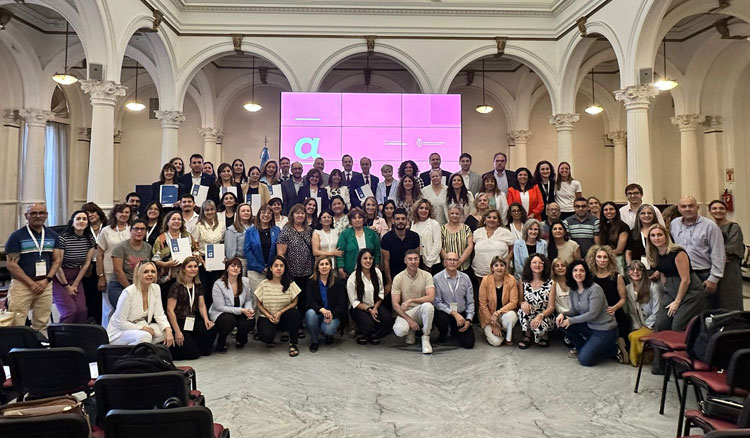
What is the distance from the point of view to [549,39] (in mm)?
10297

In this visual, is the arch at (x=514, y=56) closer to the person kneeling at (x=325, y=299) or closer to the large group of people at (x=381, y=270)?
the large group of people at (x=381, y=270)

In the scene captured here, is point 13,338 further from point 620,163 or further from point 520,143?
point 620,163

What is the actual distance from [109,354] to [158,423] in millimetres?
1418

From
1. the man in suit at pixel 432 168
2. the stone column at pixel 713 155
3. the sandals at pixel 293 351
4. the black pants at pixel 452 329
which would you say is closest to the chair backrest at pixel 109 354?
the sandals at pixel 293 351

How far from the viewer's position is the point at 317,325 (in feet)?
16.9

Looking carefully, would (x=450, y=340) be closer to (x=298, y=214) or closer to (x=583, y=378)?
(x=583, y=378)

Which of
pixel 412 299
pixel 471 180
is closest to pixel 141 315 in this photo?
pixel 412 299

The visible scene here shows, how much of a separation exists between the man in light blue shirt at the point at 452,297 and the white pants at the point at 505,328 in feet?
0.97

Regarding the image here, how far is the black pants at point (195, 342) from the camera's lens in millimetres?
4730

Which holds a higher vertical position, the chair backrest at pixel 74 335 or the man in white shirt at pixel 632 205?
the man in white shirt at pixel 632 205

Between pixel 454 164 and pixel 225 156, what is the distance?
8.62 metres

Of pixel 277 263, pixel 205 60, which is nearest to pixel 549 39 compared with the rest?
pixel 205 60

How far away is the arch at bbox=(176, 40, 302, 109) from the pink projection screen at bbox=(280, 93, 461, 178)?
37.4 inches

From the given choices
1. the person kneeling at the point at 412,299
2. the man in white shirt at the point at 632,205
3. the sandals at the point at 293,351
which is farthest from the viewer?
the man in white shirt at the point at 632,205
